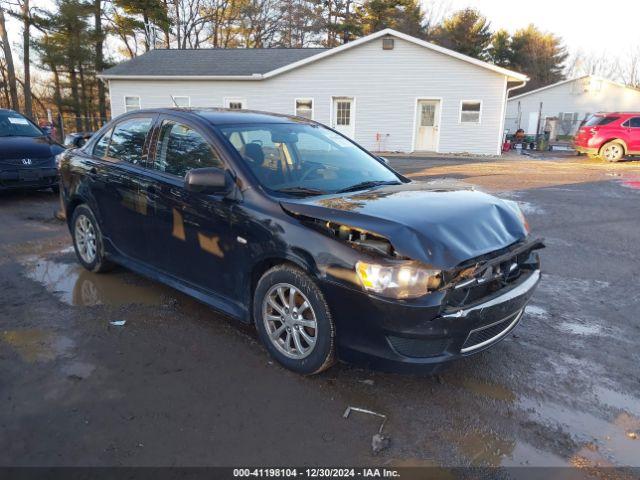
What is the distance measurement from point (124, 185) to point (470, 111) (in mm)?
A: 18502

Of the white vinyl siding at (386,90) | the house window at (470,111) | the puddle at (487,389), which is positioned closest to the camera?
the puddle at (487,389)

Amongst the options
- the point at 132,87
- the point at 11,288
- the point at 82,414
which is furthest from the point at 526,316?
the point at 132,87

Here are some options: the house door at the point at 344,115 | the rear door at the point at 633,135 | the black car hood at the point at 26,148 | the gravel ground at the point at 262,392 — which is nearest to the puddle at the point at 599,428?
the gravel ground at the point at 262,392

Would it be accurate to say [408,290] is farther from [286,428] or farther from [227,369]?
[227,369]

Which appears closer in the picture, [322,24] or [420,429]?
[420,429]

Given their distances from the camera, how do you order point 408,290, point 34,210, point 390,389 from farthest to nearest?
point 34,210, point 390,389, point 408,290

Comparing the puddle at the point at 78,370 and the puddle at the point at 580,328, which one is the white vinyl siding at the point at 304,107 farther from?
the puddle at the point at 78,370

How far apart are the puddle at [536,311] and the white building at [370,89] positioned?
17309 millimetres

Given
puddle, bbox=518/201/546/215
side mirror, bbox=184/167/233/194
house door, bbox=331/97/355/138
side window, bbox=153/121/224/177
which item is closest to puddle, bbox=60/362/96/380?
side mirror, bbox=184/167/233/194

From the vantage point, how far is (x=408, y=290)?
8.59 ft

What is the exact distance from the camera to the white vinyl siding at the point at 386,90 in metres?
19.8

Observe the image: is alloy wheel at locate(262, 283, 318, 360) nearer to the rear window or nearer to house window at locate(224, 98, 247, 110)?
the rear window

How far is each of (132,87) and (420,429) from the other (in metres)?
23.1

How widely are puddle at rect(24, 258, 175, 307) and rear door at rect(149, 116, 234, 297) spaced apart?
573 mm
